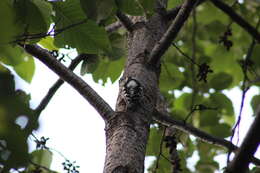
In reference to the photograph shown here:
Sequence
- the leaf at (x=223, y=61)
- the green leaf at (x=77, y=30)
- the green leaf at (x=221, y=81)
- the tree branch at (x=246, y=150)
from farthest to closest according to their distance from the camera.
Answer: the leaf at (x=223, y=61) < the green leaf at (x=221, y=81) < the green leaf at (x=77, y=30) < the tree branch at (x=246, y=150)

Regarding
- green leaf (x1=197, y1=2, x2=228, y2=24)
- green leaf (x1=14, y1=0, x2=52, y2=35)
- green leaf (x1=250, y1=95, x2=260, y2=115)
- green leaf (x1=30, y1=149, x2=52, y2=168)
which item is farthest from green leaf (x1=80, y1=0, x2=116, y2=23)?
green leaf (x1=197, y1=2, x2=228, y2=24)

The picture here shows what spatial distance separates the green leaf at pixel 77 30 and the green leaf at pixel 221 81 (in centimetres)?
132

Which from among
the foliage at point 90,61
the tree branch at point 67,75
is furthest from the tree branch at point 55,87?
the tree branch at point 67,75

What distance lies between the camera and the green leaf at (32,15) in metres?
1.31

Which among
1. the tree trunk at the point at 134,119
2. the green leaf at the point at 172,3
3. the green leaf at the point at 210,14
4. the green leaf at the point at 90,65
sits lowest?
the tree trunk at the point at 134,119

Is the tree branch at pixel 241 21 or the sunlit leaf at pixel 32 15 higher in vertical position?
the sunlit leaf at pixel 32 15

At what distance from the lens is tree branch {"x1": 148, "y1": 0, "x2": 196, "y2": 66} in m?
1.56

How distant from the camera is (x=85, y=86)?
158 cm

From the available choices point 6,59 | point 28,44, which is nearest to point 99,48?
point 28,44

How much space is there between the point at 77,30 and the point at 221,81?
144 centimetres

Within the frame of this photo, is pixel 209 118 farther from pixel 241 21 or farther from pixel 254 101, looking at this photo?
pixel 241 21

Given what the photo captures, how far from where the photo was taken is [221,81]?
108 inches

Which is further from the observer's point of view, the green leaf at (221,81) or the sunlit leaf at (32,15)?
the green leaf at (221,81)

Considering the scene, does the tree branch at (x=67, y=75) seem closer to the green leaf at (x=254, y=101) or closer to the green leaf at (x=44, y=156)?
the green leaf at (x=44, y=156)
